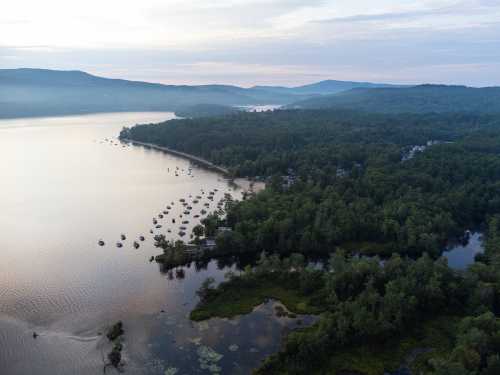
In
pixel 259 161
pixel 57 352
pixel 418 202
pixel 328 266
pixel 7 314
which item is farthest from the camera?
pixel 259 161

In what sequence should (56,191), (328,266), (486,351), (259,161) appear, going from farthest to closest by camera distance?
(259,161) → (56,191) → (328,266) → (486,351)

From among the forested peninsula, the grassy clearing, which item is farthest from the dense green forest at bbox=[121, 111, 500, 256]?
the grassy clearing

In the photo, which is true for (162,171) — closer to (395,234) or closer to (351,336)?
(395,234)

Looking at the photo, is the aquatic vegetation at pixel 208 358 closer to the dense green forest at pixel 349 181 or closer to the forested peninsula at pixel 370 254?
the forested peninsula at pixel 370 254

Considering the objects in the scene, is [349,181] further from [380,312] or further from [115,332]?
[115,332]

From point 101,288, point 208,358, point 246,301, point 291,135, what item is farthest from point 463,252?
point 291,135

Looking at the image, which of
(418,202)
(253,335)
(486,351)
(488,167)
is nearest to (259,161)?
(418,202)

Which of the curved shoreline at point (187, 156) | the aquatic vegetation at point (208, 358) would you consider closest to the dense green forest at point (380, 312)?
the aquatic vegetation at point (208, 358)
